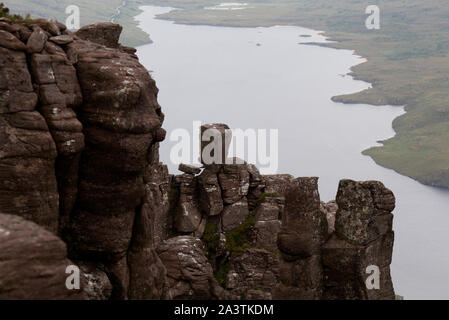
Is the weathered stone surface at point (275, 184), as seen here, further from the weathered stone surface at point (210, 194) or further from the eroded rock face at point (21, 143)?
the eroded rock face at point (21, 143)

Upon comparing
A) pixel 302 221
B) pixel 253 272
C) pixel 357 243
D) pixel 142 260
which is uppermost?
pixel 142 260

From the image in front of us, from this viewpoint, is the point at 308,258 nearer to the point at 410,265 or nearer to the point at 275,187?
the point at 275,187

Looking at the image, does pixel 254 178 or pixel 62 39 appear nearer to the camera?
pixel 62 39

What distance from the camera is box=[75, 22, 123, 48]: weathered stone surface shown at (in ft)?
97.6

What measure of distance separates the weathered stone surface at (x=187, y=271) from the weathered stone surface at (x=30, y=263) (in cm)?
1850

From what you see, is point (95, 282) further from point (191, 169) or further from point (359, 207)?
point (191, 169)

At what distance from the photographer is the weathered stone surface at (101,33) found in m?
29.7

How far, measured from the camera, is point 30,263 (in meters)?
17.2

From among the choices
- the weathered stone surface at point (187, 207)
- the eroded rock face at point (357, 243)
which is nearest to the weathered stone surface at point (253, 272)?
the weathered stone surface at point (187, 207)

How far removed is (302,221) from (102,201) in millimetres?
12219

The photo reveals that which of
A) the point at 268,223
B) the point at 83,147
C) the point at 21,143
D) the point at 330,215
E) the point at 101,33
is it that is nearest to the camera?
the point at 21,143

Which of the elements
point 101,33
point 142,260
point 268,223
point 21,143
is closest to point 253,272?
point 268,223

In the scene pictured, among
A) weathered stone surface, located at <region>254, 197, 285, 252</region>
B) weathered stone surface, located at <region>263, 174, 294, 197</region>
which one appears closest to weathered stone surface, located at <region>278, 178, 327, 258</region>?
weathered stone surface, located at <region>254, 197, 285, 252</region>
